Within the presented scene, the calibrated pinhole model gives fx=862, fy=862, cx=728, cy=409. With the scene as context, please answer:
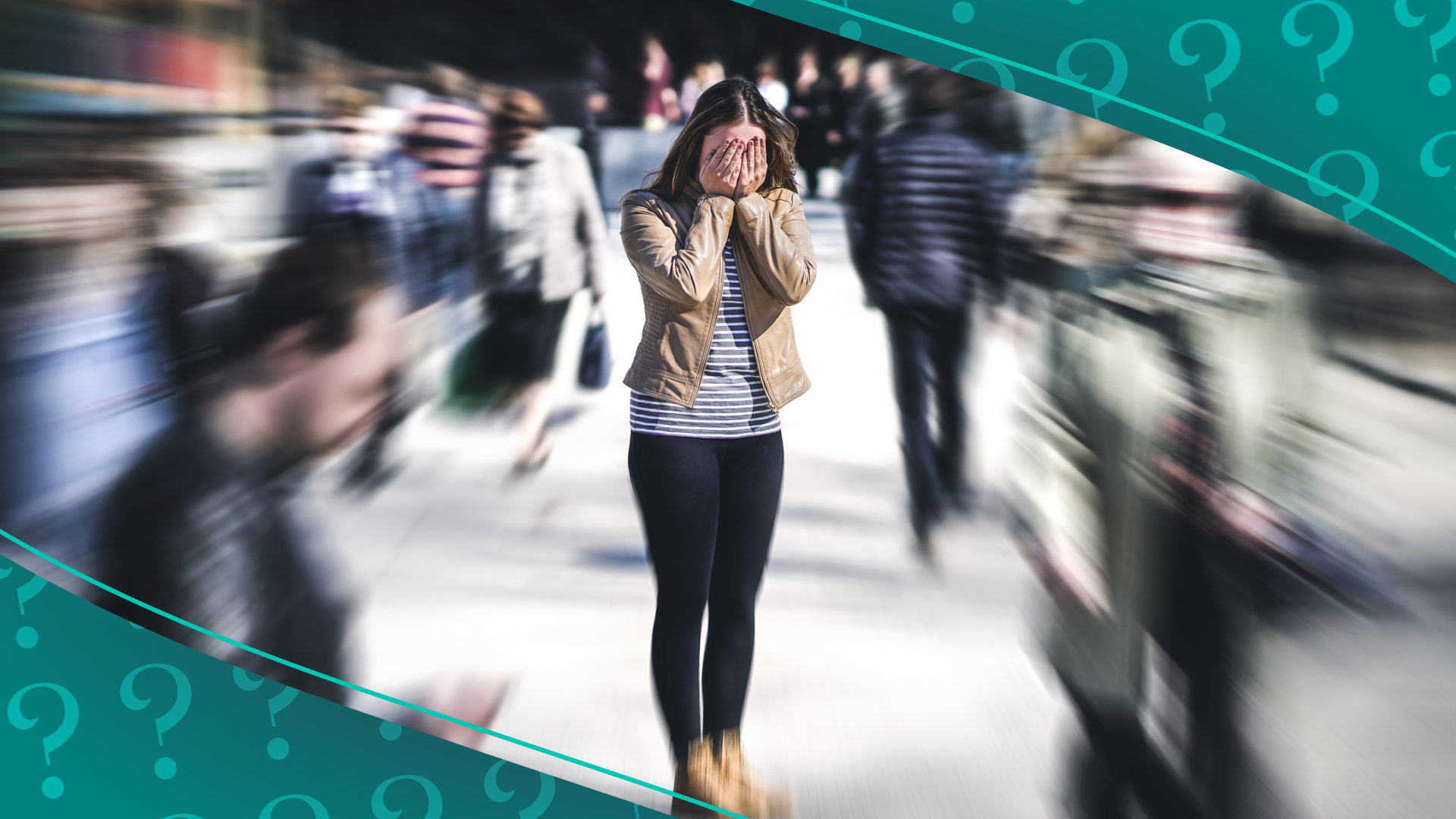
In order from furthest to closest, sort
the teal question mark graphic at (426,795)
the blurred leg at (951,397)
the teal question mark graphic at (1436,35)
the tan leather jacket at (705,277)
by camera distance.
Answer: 1. the teal question mark graphic at (426,795)
2. the blurred leg at (951,397)
3. the tan leather jacket at (705,277)
4. the teal question mark graphic at (1436,35)

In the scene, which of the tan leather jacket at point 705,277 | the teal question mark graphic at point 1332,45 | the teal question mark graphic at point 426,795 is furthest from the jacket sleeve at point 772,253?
the teal question mark graphic at point 426,795

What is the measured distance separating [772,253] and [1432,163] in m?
0.71

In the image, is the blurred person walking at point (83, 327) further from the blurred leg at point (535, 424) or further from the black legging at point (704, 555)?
the black legging at point (704, 555)

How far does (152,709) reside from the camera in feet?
4.15

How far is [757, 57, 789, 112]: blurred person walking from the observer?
108 centimetres

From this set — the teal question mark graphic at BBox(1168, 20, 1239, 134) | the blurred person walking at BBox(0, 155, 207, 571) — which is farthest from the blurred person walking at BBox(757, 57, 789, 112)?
the blurred person walking at BBox(0, 155, 207, 571)

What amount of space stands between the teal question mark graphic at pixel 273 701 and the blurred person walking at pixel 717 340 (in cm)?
61

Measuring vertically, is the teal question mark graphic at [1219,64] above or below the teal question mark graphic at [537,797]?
above

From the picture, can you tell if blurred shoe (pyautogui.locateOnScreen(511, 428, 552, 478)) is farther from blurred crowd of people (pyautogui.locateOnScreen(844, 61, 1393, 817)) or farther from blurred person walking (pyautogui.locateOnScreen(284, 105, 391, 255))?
blurred crowd of people (pyautogui.locateOnScreen(844, 61, 1393, 817))

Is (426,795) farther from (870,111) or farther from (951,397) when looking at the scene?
(870,111)

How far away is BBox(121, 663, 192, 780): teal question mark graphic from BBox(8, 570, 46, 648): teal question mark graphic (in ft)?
0.47

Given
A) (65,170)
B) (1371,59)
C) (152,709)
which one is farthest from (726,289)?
(152,709)

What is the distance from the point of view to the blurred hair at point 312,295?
1149mm

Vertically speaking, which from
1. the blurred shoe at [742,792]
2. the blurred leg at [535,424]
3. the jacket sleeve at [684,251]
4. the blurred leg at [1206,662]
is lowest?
the blurred shoe at [742,792]
